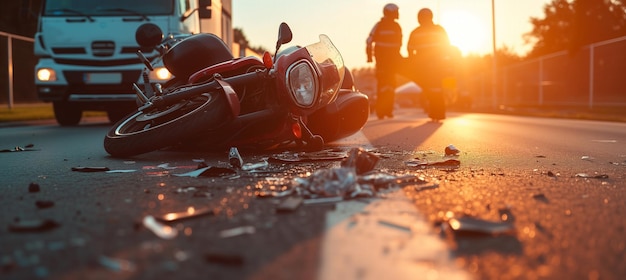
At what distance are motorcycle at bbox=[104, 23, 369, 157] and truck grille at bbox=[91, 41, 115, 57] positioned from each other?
22.6 ft

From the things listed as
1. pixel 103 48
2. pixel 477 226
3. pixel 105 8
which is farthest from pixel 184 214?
pixel 103 48

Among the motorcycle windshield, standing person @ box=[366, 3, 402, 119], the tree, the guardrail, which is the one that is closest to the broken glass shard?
the motorcycle windshield

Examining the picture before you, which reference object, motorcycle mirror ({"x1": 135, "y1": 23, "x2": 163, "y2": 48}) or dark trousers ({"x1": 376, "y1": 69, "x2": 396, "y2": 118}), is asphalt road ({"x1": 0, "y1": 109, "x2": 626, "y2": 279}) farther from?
dark trousers ({"x1": 376, "y1": 69, "x2": 396, "y2": 118})

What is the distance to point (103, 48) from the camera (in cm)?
1370

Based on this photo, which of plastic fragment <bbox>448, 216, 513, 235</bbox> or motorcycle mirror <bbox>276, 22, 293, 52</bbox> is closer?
plastic fragment <bbox>448, 216, 513, 235</bbox>

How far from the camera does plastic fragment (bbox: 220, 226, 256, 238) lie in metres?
2.84

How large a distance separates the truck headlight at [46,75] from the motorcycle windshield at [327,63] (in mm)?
8504

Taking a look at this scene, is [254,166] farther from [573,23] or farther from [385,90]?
[573,23]

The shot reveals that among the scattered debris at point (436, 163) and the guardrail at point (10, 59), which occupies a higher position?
the guardrail at point (10, 59)

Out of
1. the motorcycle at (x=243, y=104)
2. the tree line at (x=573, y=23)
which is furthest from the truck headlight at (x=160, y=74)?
the tree line at (x=573, y=23)

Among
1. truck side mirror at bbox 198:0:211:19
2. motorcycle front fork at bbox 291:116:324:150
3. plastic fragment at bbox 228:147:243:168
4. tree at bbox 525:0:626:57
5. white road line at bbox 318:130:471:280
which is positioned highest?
tree at bbox 525:0:626:57

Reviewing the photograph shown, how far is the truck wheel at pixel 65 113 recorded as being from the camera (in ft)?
51.2

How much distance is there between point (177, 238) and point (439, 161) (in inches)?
132

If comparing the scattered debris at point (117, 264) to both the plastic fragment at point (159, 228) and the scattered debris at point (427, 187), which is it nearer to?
the plastic fragment at point (159, 228)
